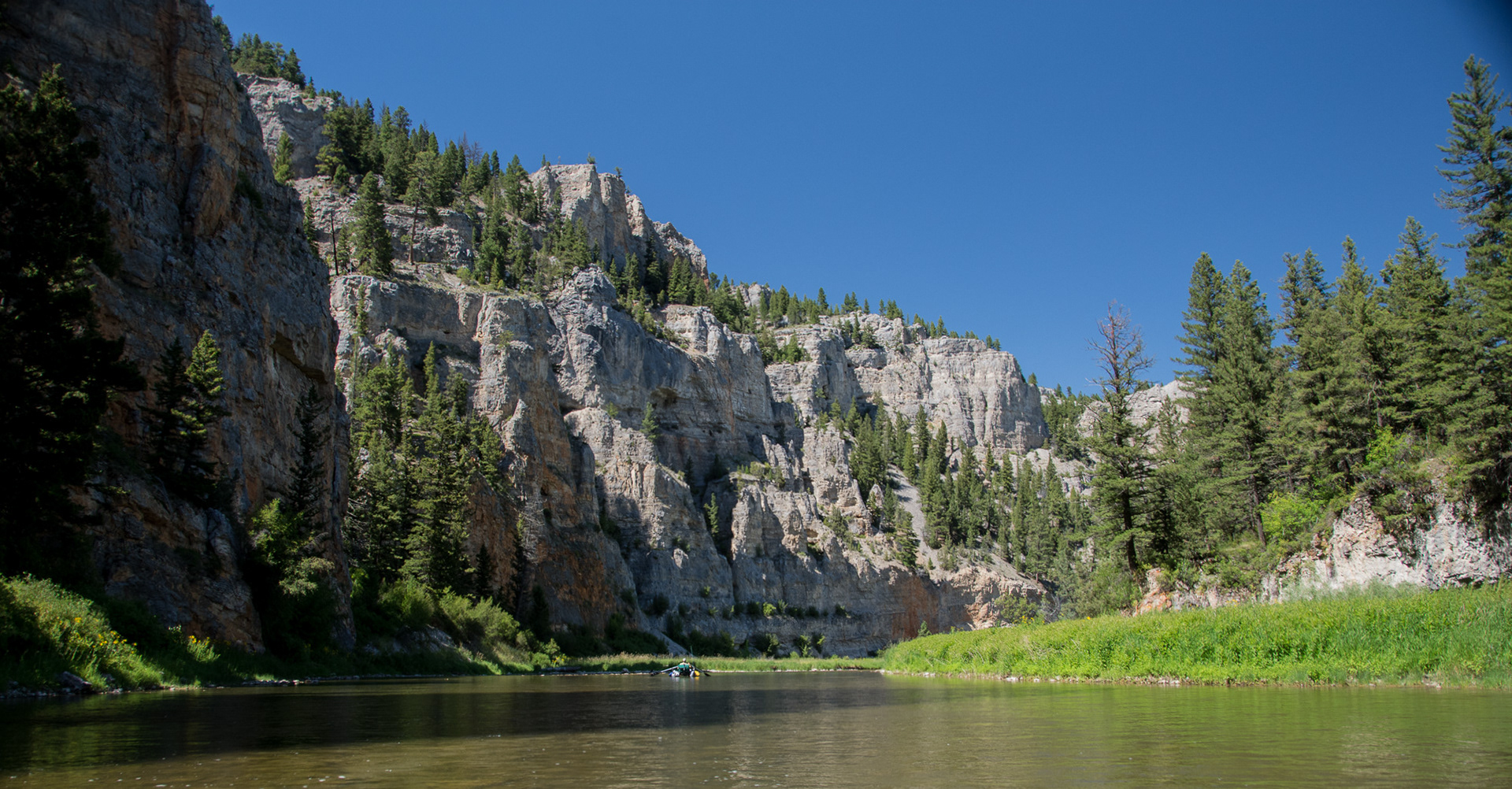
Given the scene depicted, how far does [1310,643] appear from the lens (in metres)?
23.3

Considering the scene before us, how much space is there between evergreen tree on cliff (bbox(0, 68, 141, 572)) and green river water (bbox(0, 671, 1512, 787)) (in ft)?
20.2

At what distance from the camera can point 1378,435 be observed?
133ft

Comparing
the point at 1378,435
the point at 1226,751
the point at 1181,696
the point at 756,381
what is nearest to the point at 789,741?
the point at 1226,751

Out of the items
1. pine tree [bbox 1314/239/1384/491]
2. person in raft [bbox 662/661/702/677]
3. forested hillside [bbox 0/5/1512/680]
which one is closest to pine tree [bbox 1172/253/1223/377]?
forested hillside [bbox 0/5/1512/680]

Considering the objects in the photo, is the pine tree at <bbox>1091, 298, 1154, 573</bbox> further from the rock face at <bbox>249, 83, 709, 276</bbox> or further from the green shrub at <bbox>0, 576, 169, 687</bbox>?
the rock face at <bbox>249, 83, 709, 276</bbox>

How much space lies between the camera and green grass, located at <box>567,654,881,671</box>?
6050 centimetres

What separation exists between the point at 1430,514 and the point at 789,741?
36.0 meters

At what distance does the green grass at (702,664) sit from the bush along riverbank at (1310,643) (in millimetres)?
34635

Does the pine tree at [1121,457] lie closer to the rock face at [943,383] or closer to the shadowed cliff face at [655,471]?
the shadowed cliff face at [655,471]

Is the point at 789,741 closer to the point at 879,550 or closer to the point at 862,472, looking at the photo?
the point at 879,550

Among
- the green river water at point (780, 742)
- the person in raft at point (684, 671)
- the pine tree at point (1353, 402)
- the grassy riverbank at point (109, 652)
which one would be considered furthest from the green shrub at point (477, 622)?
the pine tree at point (1353, 402)

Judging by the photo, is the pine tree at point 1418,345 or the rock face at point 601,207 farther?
the rock face at point 601,207

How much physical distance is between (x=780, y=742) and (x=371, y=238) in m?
85.2

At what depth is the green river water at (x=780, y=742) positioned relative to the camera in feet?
28.3
